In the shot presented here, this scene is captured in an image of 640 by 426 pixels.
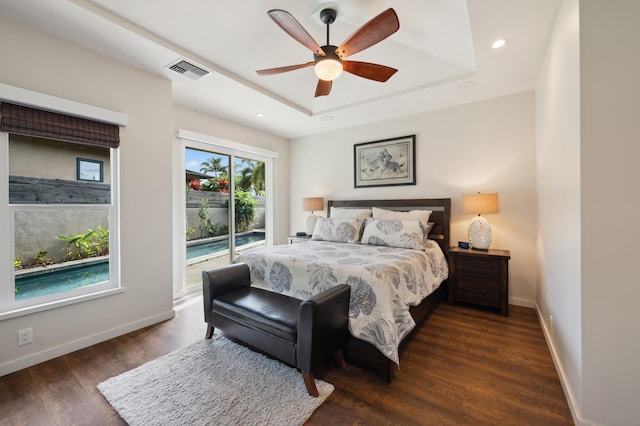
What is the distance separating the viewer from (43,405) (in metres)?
1.67

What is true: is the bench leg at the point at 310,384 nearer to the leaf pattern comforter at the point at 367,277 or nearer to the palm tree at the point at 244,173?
the leaf pattern comforter at the point at 367,277

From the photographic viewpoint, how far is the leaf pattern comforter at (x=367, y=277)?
1893mm

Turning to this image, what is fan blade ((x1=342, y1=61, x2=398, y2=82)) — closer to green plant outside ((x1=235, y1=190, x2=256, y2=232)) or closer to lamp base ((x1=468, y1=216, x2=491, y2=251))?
lamp base ((x1=468, y1=216, x2=491, y2=251))

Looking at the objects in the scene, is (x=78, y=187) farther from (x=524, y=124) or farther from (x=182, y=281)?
(x=524, y=124)

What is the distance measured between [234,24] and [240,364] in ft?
9.03

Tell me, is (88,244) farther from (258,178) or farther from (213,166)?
(258,178)

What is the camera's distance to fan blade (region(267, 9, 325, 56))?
5.32ft

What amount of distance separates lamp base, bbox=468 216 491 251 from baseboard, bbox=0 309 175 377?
147 inches

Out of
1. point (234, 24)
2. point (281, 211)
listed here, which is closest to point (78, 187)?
point (234, 24)

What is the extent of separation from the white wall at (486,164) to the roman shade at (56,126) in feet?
11.2

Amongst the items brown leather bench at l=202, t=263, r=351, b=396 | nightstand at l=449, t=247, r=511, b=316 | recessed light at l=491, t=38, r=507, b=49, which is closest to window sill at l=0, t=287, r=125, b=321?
brown leather bench at l=202, t=263, r=351, b=396

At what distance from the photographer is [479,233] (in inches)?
129

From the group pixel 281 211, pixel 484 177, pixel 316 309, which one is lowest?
pixel 316 309

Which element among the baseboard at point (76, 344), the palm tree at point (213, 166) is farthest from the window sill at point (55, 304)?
the palm tree at point (213, 166)
